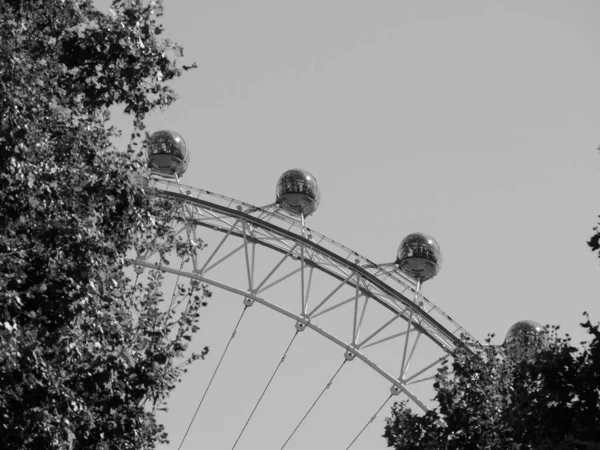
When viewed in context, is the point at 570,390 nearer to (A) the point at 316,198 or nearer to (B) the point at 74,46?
(B) the point at 74,46

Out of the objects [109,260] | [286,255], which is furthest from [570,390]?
[286,255]

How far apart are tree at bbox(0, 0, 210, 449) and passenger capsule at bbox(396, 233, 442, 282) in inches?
685

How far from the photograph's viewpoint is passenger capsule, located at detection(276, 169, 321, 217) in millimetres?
36156

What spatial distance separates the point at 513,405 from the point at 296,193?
589 inches

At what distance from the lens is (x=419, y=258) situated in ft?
121

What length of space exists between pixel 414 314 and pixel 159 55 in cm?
1756

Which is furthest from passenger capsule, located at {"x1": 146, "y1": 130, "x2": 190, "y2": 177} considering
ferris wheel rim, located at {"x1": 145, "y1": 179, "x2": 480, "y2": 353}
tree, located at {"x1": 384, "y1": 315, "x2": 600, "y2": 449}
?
tree, located at {"x1": 384, "y1": 315, "x2": 600, "y2": 449}

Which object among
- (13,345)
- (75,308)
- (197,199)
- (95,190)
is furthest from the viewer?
(197,199)

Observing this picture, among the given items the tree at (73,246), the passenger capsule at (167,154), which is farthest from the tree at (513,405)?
the passenger capsule at (167,154)

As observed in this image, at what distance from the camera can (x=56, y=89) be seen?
19.5 meters

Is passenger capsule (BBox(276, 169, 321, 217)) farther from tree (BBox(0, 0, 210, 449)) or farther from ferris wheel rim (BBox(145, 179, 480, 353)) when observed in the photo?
tree (BBox(0, 0, 210, 449))

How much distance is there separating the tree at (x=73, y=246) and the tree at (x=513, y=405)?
19.9 feet

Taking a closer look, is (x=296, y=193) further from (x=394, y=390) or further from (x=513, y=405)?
(x=513, y=405)

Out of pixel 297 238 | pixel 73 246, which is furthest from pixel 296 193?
pixel 73 246
